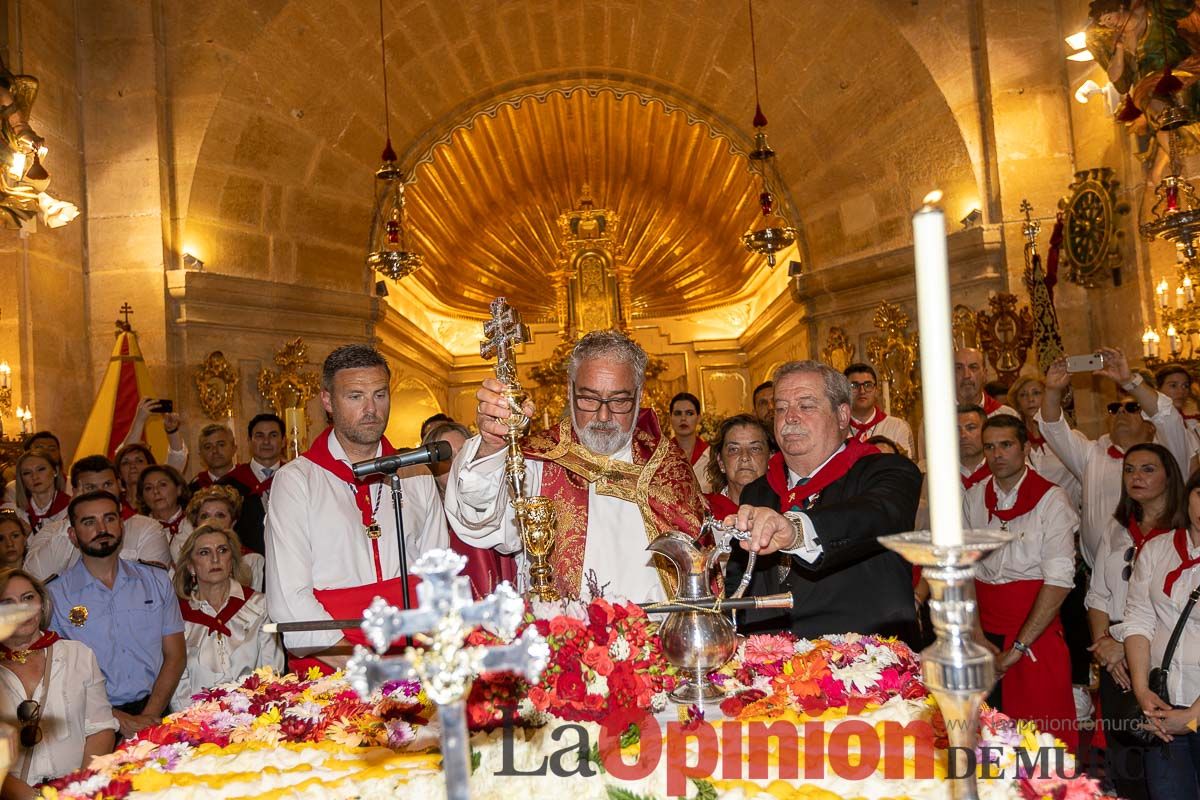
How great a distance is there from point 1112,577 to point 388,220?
347 inches

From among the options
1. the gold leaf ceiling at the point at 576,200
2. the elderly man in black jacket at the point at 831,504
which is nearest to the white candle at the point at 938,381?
the elderly man in black jacket at the point at 831,504

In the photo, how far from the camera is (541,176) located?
15.2m

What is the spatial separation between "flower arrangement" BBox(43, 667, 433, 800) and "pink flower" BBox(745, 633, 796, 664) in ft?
2.52

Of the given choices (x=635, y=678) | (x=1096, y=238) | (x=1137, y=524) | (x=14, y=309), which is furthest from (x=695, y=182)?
(x=635, y=678)

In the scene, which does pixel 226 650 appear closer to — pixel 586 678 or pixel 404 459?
pixel 404 459

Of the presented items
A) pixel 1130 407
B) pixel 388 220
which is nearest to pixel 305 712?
pixel 1130 407

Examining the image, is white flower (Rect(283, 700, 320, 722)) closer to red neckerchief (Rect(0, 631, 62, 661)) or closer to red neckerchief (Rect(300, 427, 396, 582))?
red neckerchief (Rect(300, 427, 396, 582))

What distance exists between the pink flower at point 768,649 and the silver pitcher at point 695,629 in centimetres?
31

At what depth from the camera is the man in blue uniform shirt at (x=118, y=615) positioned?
15.1 feet

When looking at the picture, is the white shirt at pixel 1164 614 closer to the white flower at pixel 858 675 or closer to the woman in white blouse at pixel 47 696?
the white flower at pixel 858 675

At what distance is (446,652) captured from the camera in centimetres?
109

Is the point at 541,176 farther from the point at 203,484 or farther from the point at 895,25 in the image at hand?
the point at 203,484

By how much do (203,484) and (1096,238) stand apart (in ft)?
23.8

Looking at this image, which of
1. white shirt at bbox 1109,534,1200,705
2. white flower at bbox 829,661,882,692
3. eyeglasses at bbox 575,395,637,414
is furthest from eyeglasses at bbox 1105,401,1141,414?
white flower at bbox 829,661,882,692
